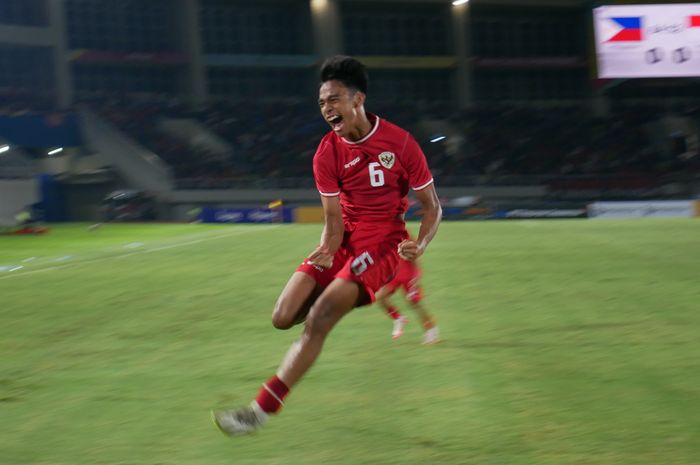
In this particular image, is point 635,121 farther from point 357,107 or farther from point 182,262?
point 357,107

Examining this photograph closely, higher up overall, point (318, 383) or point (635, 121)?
point (635, 121)

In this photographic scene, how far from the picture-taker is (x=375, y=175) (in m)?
5.80

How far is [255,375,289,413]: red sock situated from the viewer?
496 centimetres

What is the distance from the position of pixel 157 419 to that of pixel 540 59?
180 feet

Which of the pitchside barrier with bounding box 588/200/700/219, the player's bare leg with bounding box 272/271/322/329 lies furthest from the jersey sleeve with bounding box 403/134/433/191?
the pitchside barrier with bounding box 588/200/700/219

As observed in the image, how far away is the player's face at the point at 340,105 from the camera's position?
213 inches

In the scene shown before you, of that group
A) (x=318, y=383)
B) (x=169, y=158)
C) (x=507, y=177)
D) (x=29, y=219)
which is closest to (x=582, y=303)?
(x=318, y=383)

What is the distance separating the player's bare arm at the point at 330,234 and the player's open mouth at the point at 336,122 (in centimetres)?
45

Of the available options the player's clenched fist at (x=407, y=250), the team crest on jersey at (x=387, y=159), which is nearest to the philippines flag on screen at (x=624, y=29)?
the team crest on jersey at (x=387, y=159)

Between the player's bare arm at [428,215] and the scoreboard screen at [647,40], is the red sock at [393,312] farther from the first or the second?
the scoreboard screen at [647,40]

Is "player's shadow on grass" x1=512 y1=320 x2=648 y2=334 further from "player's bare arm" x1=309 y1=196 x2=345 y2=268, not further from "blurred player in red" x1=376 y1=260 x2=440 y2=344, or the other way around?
"player's bare arm" x1=309 y1=196 x2=345 y2=268

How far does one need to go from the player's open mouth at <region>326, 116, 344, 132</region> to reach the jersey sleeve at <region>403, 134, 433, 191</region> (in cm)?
52

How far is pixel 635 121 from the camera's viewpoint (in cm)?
5462

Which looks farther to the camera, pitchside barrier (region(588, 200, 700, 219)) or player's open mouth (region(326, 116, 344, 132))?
pitchside barrier (region(588, 200, 700, 219))
